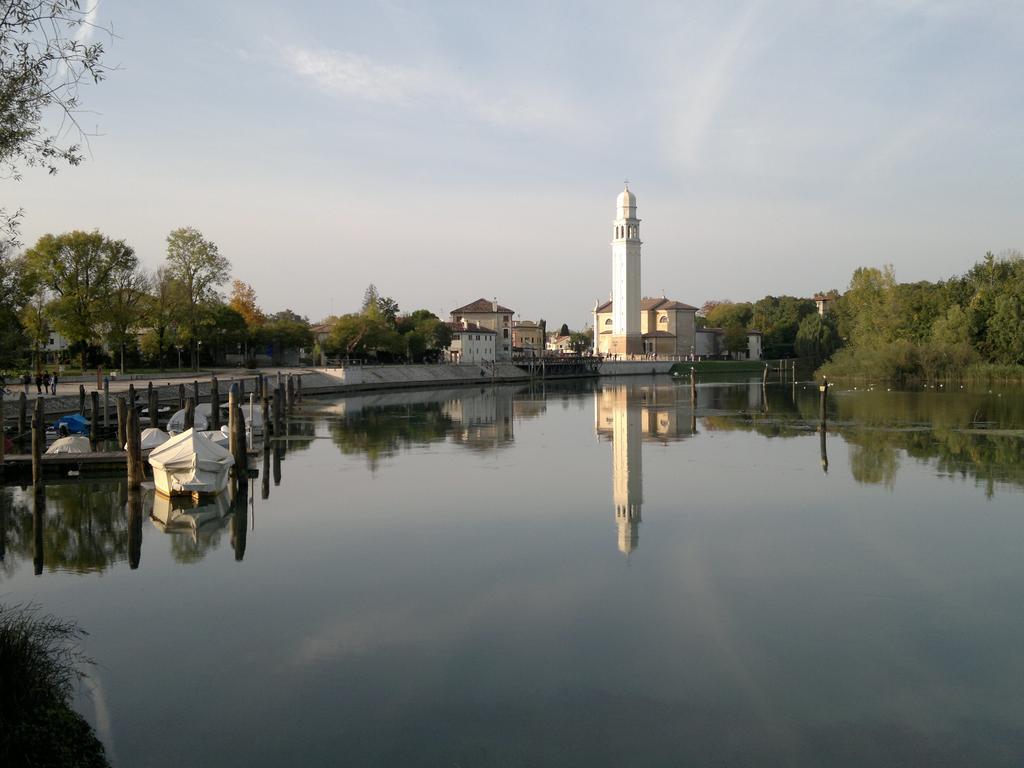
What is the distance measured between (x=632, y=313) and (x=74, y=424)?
79.8 m

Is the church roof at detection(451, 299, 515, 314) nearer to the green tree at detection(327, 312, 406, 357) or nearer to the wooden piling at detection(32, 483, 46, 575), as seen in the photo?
the green tree at detection(327, 312, 406, 357)

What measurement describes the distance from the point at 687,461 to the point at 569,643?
16.1 meters

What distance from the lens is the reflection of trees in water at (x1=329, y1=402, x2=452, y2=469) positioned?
2941cm

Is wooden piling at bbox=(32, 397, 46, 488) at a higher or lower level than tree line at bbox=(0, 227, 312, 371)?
lower

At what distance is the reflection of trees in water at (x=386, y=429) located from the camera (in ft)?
96.5

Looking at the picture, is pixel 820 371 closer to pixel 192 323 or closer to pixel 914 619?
pixel 192 323

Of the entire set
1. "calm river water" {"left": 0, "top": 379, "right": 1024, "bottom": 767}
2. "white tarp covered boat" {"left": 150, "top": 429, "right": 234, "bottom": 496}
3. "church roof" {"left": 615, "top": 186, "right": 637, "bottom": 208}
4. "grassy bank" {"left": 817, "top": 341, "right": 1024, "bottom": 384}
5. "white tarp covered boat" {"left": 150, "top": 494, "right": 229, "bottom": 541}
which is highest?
Answer: "church roof" {"left": 615, "top": 186, "right": 637, "bottom": 208}

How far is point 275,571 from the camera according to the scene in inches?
539

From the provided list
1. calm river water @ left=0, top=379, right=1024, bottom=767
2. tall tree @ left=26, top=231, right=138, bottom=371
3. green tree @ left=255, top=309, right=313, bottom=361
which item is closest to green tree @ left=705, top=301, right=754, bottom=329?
green tree @ left=255, top=309, right=313, bottom=361

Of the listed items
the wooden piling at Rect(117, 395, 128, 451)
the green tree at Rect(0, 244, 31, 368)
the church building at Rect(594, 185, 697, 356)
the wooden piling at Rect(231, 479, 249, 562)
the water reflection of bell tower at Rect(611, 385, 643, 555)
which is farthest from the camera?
the church building at Rect(594, 185, 697, 356)

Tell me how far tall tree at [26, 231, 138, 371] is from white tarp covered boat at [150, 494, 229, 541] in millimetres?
35056

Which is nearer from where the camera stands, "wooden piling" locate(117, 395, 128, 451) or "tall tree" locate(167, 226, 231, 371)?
"wooden piling" locate(117, 395, 128, 451)

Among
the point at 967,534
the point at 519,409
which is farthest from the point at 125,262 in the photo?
the point at 967,534

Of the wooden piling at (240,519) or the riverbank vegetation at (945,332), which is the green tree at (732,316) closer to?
the riverbank vegetation at (945,332)
